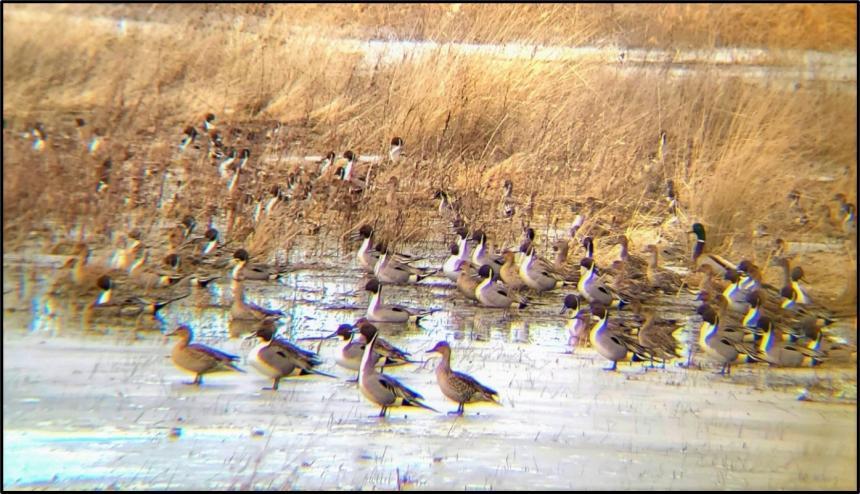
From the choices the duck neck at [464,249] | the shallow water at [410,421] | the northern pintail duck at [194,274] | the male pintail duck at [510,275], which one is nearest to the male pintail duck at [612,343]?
the shallow water at [410,421]

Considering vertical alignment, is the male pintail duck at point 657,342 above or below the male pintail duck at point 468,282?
below

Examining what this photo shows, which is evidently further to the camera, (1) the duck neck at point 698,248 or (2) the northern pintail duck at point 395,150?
(2) the northern pintail duck at point 395,150

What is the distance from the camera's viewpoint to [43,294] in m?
7.95

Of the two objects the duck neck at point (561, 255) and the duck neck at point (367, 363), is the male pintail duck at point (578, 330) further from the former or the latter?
the duck neck at point (367, 363)

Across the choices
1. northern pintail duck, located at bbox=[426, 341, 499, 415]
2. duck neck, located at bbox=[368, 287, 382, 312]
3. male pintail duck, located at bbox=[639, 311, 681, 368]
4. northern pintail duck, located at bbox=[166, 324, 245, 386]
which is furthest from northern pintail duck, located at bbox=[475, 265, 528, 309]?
northern pintail duck, located at bbox=[166, 324, 245, 386]

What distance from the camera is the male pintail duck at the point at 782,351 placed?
7250 millimetres

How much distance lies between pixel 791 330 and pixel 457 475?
3.37 meters

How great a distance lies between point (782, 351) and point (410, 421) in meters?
2.74

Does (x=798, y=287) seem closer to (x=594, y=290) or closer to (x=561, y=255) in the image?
(x=594, y=290)

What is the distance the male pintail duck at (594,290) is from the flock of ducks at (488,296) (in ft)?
0.03

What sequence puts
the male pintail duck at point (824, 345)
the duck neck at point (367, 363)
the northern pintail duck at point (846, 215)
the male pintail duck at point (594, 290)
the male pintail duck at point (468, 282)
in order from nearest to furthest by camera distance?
the duck neck at point (367, 363)
the male pintail duck at point (824, 345)
the male pintail duck at point (594, 290)
the male pintail duck at point (468, 282)
the northern pintail duck at point (846, 215)

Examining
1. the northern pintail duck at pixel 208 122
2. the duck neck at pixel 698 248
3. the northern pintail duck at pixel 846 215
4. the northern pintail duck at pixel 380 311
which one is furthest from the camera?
the northern pintail duck at pixel 208 122

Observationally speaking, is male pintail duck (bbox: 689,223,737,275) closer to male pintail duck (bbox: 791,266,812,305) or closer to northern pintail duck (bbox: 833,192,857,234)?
male pintail duck (bbox: 791,266,812,305)

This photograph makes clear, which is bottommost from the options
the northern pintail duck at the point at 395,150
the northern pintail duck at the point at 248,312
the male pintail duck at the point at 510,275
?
the northern pintail duck at the point at 248,312
